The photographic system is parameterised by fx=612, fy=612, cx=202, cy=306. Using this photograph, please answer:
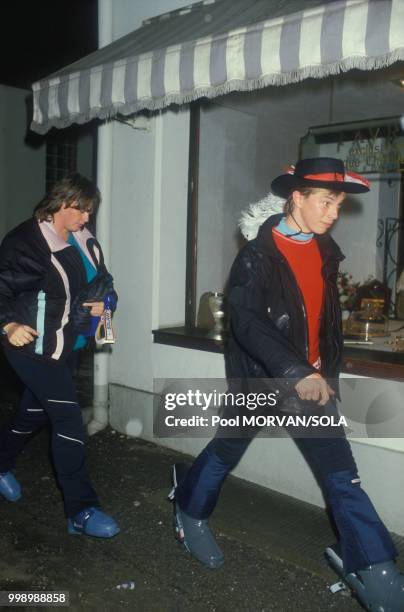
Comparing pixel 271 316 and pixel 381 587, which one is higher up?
pixel 271 316

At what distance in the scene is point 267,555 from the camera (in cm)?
342

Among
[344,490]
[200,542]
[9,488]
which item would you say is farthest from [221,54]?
[9,488]

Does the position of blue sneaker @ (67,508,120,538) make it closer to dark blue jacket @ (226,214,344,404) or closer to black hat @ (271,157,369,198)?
dark blue jacket @ (226,214,344,404)

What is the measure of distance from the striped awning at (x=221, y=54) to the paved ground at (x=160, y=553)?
259 centimetres

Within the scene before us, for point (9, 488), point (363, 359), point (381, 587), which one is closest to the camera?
point (381, 587)

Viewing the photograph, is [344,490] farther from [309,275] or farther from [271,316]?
[309,275]

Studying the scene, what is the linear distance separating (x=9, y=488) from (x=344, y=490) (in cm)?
226

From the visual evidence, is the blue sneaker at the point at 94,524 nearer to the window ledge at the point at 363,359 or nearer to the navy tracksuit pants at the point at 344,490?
the navy tracksuit pants at the point at 344,490

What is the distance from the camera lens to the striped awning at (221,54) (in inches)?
116

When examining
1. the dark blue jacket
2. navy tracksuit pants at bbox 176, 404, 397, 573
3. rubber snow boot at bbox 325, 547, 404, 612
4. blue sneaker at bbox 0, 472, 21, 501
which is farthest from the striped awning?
blue sneaker at bbox 0, 472, 21, 501

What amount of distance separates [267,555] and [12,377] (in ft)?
16.1

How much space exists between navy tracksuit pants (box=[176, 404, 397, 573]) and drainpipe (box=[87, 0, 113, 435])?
2.31 meters

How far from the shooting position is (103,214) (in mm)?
5250

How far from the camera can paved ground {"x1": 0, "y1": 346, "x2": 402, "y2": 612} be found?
301cm
